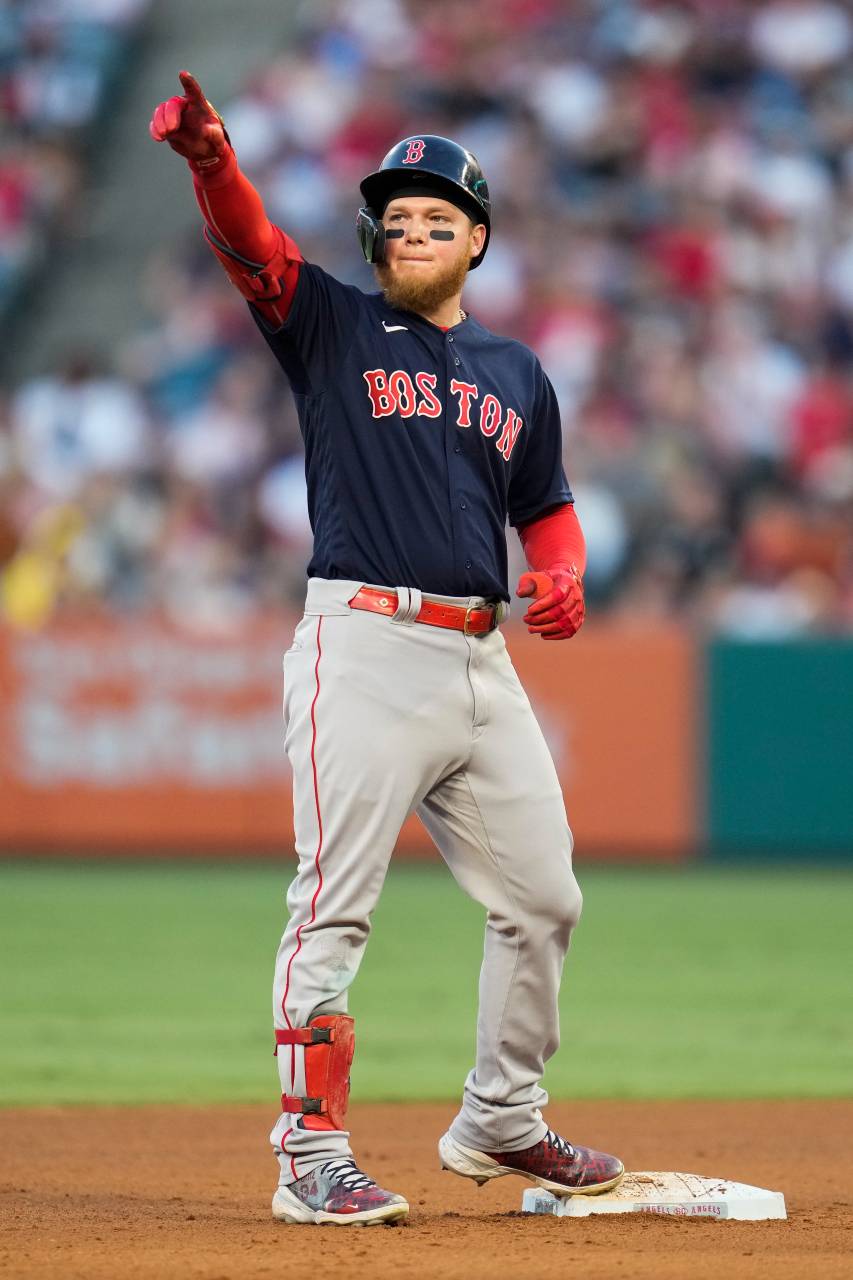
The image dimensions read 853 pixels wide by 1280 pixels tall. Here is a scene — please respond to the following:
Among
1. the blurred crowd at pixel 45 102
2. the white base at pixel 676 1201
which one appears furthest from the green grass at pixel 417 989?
the blurred crowd at pixel 45 102

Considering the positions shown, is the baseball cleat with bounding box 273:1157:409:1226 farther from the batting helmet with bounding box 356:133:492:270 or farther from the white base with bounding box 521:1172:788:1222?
the batting helmet with bounding box 356:133:492:270

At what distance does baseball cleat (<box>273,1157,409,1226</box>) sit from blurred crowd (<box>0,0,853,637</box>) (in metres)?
8.42

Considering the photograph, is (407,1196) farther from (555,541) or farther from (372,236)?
→ (372,236)

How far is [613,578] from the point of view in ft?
42.4

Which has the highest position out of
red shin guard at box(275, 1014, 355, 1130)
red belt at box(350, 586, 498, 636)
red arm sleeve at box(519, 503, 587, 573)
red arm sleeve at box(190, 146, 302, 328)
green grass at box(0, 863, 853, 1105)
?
red arm sleeve at box(190, 146, 302, 328)

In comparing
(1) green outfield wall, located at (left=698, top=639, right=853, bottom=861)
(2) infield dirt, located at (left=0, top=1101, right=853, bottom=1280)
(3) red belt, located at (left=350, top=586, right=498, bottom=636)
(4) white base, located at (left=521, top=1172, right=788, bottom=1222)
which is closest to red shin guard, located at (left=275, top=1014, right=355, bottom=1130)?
(2) infield dirt, located at (left=0, top=1101, right=853, bottom=1280)

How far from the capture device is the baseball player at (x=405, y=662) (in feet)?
13.7

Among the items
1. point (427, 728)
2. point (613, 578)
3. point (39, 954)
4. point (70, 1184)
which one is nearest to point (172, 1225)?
point (70, 1184)

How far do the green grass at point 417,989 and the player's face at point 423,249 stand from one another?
2785 mm

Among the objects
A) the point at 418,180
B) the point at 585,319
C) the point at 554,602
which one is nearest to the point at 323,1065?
the point at 554,602

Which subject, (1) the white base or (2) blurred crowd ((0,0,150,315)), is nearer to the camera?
(1) the white base

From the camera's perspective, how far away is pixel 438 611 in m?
4.32

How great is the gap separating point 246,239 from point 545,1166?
2030mm

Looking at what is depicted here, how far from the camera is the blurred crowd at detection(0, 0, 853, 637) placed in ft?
42.4
